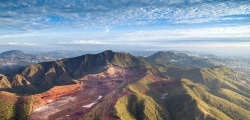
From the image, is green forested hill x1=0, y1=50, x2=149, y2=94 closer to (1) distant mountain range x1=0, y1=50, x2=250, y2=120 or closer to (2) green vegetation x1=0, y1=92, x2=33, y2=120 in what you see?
(1) distant mountain range x1=0, y1=50, x2=250, y2=120

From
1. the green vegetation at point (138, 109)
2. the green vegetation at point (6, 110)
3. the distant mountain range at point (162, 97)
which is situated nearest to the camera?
the green vegetation at point (6, 110)

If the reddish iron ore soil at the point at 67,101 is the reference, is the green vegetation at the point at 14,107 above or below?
above

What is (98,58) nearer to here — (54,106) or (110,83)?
(110,83)

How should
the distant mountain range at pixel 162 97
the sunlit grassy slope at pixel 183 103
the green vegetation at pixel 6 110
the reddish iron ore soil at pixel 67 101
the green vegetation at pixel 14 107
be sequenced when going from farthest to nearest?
1. the reddish iron ore soil at pixel 67 101
2. the sunlit grassy slope at pixel 183 103
3. the distant mountain range at pixel 162 97
4. the green vegetation at pixel 14 107
5. the green vegetation at pixel 6 110

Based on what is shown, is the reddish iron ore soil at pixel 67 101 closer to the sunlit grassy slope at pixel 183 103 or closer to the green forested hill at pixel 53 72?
the sunlit grassy slope at pixel 183 103

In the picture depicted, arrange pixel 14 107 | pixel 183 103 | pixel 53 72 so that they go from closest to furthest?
pixel 14 107 < pixel 183 103 < pixel 53 72

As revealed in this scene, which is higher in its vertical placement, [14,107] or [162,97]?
[14,107]

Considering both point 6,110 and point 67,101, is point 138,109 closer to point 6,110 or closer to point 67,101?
point 67,101

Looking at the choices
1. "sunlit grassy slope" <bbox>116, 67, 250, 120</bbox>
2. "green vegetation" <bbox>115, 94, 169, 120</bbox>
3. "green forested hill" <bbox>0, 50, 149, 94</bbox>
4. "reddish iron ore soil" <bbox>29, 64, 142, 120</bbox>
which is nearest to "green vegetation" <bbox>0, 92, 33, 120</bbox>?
"reddish iron ore soil" <bbox>29, 64, 142, 120</bbox>

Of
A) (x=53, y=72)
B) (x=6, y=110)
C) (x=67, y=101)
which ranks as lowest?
(x=67, y=101)

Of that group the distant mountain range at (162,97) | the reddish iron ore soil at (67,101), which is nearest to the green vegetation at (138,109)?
the distant mountain range at (162,97)

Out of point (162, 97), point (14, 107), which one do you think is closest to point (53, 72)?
point (14, 107)

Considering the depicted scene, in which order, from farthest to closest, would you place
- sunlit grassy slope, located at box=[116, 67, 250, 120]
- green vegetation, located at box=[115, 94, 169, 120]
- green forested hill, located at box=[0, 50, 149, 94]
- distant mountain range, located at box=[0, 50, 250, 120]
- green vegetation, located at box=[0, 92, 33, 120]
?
green forested hill, located at box=[0, 50, 149, 94], sunlit grassy slope, located at box=[116, 67, 250, 120], distant mountain range, located at box=[0, 50, 250, 120], green vegetation, located at box=[115, 94, 169, 120], green vegetation, located at box=[0, 92, 33, 120]
